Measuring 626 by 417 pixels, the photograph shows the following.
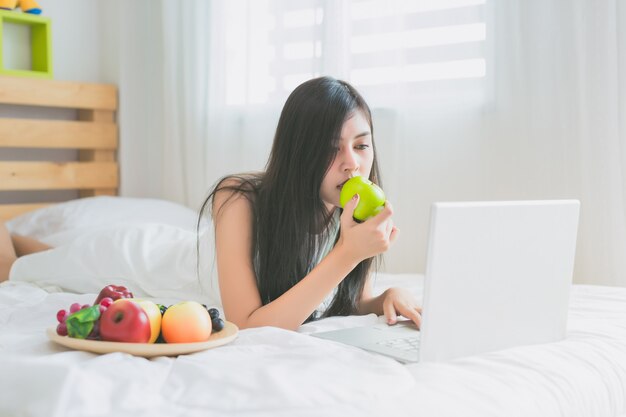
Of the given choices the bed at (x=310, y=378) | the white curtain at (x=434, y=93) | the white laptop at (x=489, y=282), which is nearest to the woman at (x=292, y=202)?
the bed at (x=310, y=378)

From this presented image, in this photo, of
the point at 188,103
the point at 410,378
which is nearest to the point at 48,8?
the point at 188,103

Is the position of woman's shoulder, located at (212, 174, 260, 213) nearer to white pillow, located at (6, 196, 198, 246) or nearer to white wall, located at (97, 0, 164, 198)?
white pillow, located at (6, 196, 198, 246)

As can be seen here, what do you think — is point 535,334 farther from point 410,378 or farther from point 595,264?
point 595,264

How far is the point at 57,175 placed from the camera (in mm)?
3254

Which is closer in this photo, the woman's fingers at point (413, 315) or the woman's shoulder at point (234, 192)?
the woman's fingers at point (413, 315)

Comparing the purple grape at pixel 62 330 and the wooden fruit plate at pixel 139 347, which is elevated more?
the purple grape at pixel 62 330

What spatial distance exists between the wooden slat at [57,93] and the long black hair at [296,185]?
6.00 feet

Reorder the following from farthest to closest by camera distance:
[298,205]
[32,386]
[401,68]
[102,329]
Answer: [401,68] < [298,205] < [102,329] < [32,386]

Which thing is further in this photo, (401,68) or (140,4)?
(140,4)

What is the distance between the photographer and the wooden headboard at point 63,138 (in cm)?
311

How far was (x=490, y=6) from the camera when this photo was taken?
2.48 metres

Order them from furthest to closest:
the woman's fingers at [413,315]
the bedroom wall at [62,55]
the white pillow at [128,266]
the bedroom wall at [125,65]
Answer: the bedroom wall at [125,65] → the bedroom wall at [62,55] → the white pillow at [128,266] → the woman's fingers at [413,315]

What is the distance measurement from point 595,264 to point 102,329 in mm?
1572

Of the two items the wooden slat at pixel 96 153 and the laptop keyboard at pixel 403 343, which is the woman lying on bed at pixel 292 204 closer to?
the laptop keyboard at pixel 403 343
